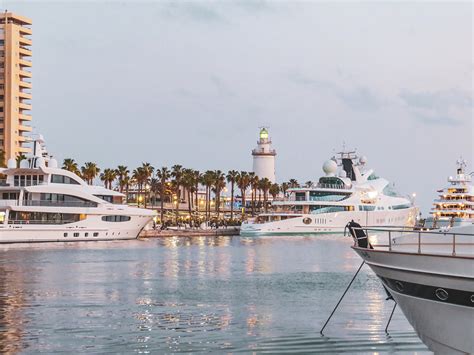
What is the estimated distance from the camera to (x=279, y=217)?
114 m

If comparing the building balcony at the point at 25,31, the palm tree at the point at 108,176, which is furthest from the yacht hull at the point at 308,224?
the building balcony at the point at 25,31

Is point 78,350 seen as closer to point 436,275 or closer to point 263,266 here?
point 436,275

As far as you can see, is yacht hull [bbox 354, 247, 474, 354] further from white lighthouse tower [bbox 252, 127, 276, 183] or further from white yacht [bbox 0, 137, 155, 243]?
white lighthouse tower [bbox 252, 127, 276, 183]

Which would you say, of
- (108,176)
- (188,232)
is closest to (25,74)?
(108,176)

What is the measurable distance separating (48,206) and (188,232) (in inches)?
1614

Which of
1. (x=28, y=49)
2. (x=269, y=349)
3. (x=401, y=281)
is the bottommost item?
(x=269, y=349)

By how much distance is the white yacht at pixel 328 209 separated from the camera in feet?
371

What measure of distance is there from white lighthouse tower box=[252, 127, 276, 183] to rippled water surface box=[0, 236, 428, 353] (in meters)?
109

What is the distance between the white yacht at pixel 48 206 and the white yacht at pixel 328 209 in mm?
33994

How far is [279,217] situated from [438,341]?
315 feet

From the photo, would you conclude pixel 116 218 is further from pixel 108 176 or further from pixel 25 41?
pixel 25 41

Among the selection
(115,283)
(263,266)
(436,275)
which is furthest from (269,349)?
(263,266)

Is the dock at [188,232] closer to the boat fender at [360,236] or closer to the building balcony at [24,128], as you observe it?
the building balcony at [24,128]

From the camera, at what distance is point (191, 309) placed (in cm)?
3075
